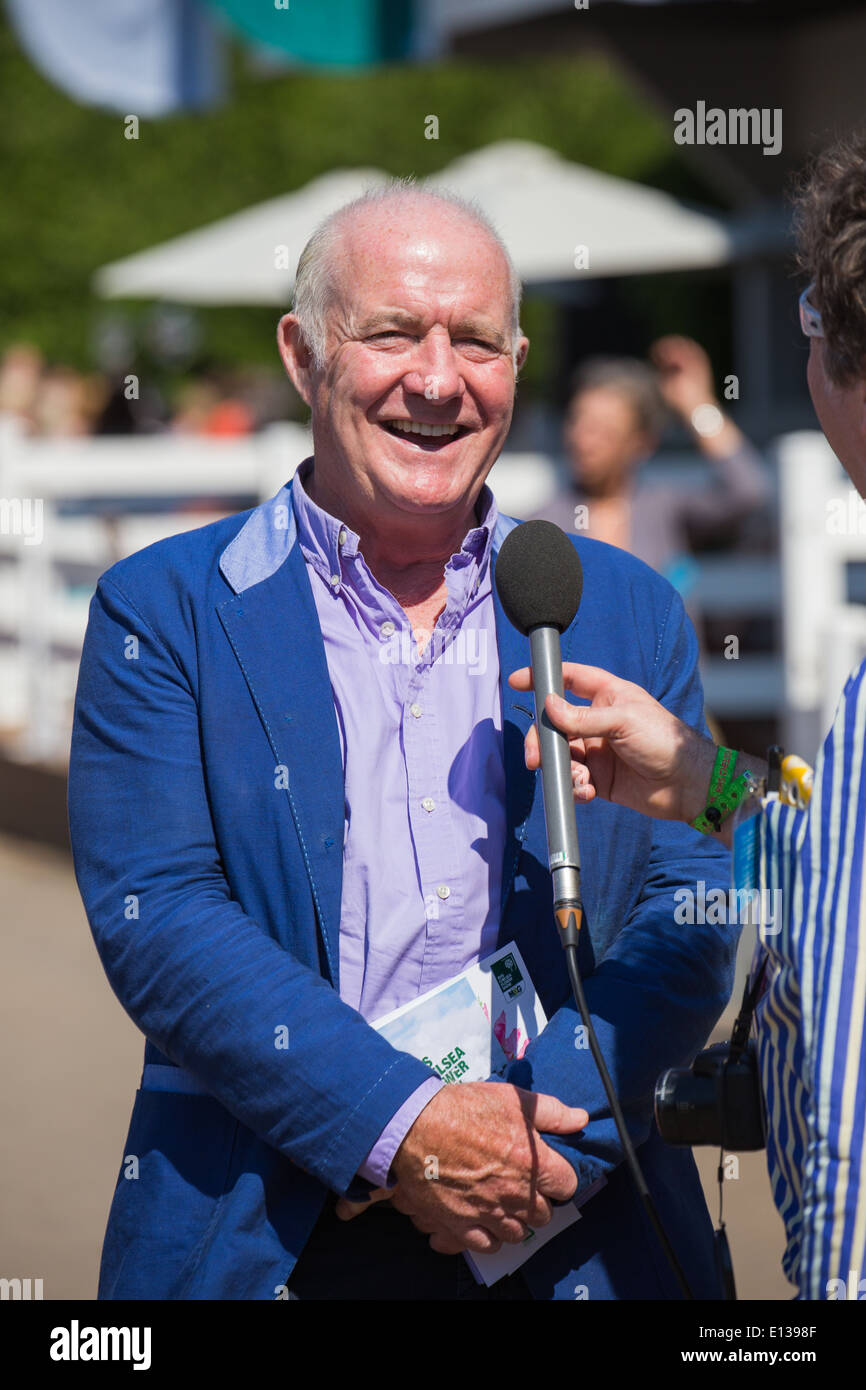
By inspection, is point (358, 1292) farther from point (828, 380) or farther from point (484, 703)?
point (828, 380)

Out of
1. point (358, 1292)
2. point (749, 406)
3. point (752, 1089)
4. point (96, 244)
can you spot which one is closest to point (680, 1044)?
point (752, 1089)

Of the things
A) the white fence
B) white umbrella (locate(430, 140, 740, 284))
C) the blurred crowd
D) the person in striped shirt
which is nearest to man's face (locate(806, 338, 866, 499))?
the person in striped shirt

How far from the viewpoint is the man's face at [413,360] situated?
2443 millimetres

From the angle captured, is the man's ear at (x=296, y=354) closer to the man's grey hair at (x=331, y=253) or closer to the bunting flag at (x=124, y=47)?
the man's grey hair at (x=331, y=253)

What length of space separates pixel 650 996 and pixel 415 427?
91 centimetres

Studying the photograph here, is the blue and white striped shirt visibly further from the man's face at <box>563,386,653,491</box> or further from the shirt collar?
the man's face at <box>563,386,653,491</box>

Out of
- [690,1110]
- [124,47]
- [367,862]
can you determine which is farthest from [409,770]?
[124,47]

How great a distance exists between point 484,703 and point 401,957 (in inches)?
16.3

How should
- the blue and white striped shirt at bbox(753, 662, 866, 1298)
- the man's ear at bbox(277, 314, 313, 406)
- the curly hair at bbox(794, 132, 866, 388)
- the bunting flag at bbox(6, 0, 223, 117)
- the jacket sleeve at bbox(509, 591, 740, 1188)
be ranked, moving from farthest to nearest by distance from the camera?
the bunting flag at bbox(6, 0, 223, 117), the man's ear at bbox(277, 314, 313, 406), the jacket sleeve at bbox(509, 591, 740, 1188), the curly hair at bbox(794, 132, 866, 388), the blue and white striped shirt at bbox(753, 662, 866, 1298)

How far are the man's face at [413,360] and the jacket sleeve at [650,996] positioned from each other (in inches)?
18.0

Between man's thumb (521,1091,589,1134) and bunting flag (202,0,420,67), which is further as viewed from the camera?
bunting flag (202,0,420,67)

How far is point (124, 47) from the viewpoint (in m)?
10.3

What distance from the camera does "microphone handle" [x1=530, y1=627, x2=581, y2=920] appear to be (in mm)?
2053

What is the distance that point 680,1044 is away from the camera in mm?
2400
